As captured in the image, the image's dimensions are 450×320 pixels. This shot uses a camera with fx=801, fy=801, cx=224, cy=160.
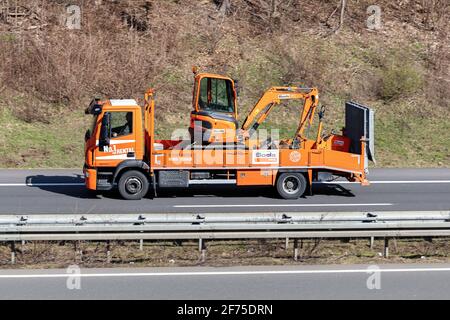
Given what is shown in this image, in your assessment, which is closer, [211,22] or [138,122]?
[138,122]

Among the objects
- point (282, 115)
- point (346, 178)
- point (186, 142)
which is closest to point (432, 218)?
point (346, 178)

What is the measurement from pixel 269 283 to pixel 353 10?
77.2 ft

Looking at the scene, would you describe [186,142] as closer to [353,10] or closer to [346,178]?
[346,178]

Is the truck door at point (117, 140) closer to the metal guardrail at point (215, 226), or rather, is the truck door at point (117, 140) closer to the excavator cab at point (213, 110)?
the excavator cab at point (213, 110)

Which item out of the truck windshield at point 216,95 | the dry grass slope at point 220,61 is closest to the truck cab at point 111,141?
the truck windshield at point 216,95

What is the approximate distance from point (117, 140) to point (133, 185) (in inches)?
43.7

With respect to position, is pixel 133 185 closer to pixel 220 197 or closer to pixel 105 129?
pixel 105 129

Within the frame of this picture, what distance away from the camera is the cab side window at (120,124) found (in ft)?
59.9

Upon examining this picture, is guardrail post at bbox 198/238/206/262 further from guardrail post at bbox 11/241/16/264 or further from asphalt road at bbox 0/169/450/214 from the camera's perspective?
asphalt road at bbox 0/169/450/214

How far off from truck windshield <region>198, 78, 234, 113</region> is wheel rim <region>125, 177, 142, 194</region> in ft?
7.85

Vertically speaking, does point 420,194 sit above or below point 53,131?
below

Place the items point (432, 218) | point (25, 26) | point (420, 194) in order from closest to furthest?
point (432, 218) < point (420, 194) < point (25, 26)

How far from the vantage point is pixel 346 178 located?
63.5 ft

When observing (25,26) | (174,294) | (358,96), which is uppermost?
(25,26)
